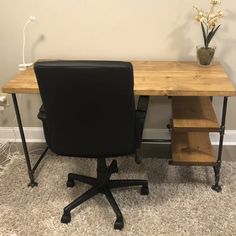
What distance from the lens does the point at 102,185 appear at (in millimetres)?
2082

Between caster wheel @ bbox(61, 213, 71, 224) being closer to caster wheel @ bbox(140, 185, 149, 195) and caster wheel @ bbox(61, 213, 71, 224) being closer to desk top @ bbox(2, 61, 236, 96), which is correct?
caster wheel @ bbox(140, 185, 149, 195)

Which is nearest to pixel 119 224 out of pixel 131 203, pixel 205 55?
pixel 131 203

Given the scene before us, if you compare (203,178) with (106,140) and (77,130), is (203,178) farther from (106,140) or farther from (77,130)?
(77,130)

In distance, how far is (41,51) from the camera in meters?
2.42

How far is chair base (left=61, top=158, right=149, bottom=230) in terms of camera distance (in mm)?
1936

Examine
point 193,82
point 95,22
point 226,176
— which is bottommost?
point 226,176

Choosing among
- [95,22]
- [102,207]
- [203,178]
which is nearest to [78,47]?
[95,22]

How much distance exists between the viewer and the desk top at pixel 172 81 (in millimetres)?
1805

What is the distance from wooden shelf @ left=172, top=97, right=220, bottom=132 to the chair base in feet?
1.56

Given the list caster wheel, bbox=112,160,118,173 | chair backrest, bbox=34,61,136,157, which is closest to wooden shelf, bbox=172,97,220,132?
chair backrest, bbox=34,61,136,157

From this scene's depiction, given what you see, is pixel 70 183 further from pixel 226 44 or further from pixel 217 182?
pixel 226 44

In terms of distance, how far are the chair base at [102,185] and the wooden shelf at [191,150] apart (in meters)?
0.29

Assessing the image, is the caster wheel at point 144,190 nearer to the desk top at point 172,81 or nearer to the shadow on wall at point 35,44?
the desk top at point 172,81

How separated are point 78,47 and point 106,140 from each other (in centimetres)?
101
